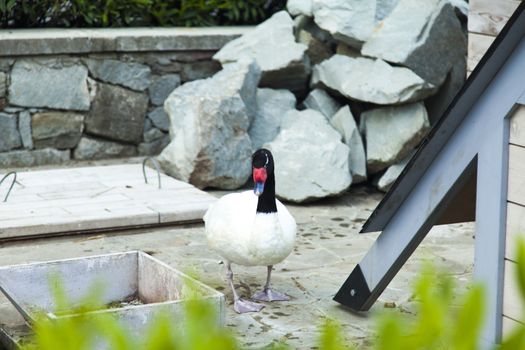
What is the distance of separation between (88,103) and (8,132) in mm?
608

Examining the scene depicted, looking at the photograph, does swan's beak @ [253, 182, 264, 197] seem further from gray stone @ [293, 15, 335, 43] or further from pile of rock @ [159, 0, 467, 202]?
gray stone @ [293, 15, 335, 43]

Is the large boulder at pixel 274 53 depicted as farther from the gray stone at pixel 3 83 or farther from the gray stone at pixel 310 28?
the gray stone at pixel 3 83

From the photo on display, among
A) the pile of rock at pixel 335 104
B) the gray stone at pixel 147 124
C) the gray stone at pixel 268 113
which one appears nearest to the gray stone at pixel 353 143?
the pile of rock at pixel 335 104

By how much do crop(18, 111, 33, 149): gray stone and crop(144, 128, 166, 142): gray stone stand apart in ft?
2.86

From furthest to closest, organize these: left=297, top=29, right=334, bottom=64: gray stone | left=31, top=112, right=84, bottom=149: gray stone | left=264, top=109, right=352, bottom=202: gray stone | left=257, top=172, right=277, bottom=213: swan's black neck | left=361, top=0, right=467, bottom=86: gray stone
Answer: left=297, top=29, right=334, bottom=64: gray stone → left=31, top=112, right=84, bottom=149: gray stone → left=361, top=0, right=467, bottom=86: gray stone → left=264, top=109, right=352, bottom=202: gray stone → left=257, top=172, right=277, bottom=213: swan's black neck

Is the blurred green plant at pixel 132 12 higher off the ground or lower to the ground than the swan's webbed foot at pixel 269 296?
higher

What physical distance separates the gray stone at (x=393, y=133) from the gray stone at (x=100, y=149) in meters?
1.87

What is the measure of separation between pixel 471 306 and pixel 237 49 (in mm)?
6601

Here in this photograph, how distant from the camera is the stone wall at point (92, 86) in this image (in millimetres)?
7203

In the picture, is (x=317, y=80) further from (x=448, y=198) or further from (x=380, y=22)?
(x=448, y=198)

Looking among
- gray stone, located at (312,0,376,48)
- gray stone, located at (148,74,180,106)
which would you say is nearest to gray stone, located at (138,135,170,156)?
gray stone, located at (148,74,180,106)

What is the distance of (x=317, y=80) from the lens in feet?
24.2

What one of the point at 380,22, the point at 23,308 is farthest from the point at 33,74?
the point at 23,308

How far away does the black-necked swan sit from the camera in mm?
4324
